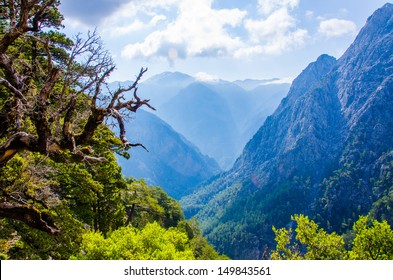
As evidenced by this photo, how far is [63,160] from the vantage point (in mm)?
15094

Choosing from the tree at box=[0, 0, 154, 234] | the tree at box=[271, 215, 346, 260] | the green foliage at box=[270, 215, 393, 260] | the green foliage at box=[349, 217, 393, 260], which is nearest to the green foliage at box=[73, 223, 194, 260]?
the tree at box=[0, 0, 154, 234]

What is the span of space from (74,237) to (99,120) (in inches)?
430

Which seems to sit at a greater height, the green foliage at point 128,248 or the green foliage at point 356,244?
the green foliage at point 128,248

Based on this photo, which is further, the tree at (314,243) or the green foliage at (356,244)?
the tree at (314,243)

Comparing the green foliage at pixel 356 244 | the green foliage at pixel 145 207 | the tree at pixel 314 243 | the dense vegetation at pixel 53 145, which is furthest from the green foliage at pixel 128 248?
the green foliage at pixel 145 207

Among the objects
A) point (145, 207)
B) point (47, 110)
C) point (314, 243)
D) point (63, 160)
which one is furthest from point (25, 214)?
point (145, 207)

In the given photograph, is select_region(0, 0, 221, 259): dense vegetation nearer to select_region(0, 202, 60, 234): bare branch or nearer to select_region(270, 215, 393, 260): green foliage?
select_region(0, 202, 60, 234): bare branch

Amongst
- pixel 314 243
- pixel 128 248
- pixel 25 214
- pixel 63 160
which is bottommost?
pixel 314 243

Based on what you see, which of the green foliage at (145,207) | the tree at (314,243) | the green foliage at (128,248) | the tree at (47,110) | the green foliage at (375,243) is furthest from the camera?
the green foliage at (145,207)

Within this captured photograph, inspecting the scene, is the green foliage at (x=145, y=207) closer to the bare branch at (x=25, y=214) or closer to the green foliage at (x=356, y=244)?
the green foliage at (x=356, y=244)

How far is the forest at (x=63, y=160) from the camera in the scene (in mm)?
13430

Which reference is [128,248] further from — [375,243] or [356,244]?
[375,243]
